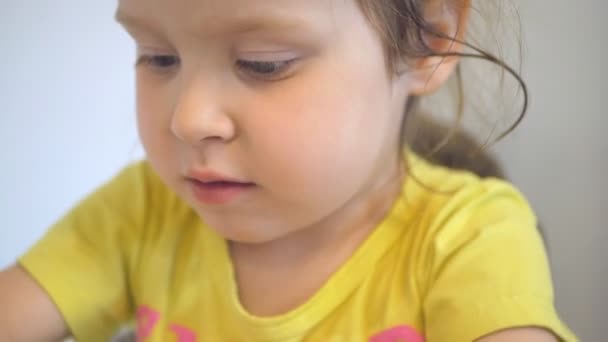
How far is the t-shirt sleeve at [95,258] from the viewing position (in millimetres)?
585

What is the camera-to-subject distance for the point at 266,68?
0.43 m

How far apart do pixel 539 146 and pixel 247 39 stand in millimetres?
464

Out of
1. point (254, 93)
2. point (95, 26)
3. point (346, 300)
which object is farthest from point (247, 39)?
point (95, 26)

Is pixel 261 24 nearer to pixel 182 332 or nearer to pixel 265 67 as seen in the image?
pixel 265 67

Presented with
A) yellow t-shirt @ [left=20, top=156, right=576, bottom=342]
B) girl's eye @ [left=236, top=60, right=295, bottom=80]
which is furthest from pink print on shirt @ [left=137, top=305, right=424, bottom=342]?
girl's eye @ [left=236, top=60, right=295, bottom=80]

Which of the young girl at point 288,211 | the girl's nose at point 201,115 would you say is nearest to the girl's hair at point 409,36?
the young girl at point 288,211

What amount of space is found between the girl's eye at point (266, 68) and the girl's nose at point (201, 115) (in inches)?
1.0

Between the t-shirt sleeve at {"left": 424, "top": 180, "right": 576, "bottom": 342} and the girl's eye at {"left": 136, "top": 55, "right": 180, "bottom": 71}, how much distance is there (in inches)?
9.3

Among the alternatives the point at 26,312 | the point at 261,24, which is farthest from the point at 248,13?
the point at 26,312

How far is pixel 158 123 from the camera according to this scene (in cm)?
47

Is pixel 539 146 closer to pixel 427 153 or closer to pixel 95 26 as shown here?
pixel 427 153

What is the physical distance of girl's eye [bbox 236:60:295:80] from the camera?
42cm

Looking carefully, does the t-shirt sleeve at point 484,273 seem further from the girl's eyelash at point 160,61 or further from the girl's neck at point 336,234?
the girl's eyelash at point 160,61

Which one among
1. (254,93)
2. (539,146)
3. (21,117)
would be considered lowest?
(539,146)
